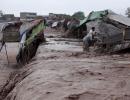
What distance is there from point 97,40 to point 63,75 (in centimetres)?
732

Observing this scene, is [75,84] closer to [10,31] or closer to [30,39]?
[30,39]

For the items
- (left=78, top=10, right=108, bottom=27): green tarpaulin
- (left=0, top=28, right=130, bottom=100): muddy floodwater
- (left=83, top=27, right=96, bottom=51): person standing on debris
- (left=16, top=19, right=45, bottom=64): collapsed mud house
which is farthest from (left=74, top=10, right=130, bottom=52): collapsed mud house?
(left=0, top=28, right=130, bottom=100): muddy floodwater

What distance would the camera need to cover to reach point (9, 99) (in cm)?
766

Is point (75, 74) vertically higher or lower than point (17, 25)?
lower

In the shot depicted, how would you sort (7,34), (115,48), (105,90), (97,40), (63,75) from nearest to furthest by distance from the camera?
(105,90), (63,75), (115,48), (97,40), (7,34)

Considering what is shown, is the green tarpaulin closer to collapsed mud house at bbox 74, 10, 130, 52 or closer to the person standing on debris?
collapsed mud house at bbox 74, 10, 130, 52

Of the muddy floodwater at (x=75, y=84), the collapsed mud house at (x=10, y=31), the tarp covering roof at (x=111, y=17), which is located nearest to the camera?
the muddy floodwater at (x=75, y=84)

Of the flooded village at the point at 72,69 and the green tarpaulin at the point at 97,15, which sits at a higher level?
→ the green tarpaulin at the point at 97,15

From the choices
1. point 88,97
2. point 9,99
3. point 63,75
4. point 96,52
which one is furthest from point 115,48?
point 88,97

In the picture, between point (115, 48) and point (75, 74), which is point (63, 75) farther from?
point (115, 48)

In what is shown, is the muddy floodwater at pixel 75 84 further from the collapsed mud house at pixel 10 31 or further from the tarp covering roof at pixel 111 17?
the collapsed mud house at pixel 10 31

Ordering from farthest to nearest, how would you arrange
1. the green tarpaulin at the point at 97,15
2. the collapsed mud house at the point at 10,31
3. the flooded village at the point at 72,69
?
the green tarpaulin at the point at 97,15 → the collapsed mud house at the point at 10,31 → the flooded village at the point at 72,69

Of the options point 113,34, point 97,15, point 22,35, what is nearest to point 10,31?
point 22,35

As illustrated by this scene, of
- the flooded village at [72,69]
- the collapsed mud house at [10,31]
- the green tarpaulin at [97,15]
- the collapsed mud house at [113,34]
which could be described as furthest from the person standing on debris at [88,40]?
the collapsed mud house at [10,31]
